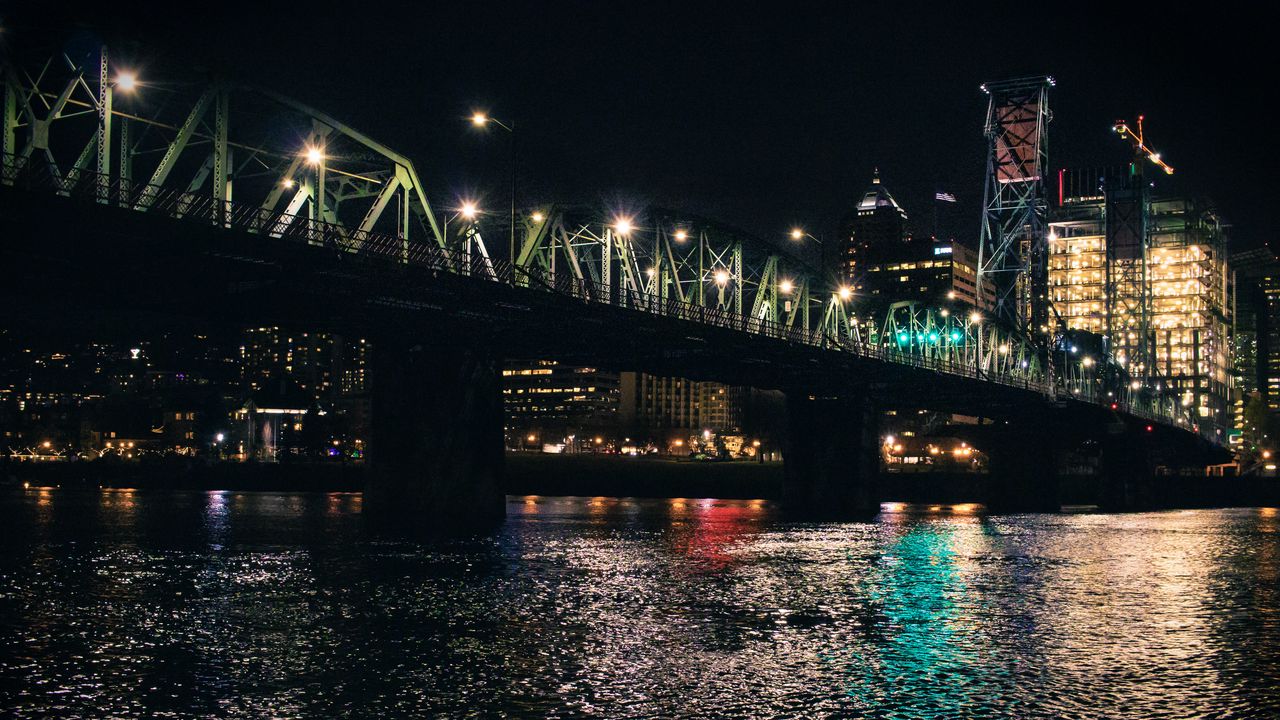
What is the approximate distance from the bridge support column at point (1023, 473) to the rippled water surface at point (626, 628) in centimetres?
5585

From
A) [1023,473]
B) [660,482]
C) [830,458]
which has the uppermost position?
[830,458]

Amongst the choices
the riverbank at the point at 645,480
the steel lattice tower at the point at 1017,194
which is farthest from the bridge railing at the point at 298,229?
the steel lattice tower at the point at 1017,194

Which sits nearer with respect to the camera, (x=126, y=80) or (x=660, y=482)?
(x=126, y=80)

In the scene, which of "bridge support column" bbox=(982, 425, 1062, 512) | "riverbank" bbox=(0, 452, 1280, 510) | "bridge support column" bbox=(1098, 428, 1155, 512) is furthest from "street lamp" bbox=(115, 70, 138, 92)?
"bridge support column" bbox=(1098, 428, 1155, 512)

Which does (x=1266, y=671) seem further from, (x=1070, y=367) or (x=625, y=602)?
(x=1070, y=367)

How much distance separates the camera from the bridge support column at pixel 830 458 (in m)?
99.7

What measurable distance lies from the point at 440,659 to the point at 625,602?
11059 mm

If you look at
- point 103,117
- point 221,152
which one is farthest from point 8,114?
point 221,152

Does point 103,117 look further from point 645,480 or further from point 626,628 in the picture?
point 645,480

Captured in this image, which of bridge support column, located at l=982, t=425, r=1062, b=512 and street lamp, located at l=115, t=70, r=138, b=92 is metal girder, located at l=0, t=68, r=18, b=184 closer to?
street lamp, located at l=115, t=70, r=138, b=92

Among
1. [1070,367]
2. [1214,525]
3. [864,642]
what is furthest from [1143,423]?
[864,642]

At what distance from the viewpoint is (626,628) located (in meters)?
34.4

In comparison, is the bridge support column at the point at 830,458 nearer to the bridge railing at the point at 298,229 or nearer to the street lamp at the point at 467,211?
the bridge railing at the point at 298,229

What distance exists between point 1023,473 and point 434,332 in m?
75.8
